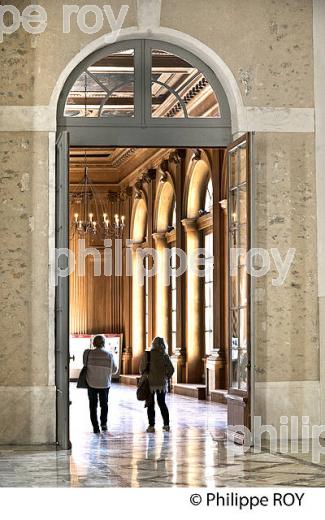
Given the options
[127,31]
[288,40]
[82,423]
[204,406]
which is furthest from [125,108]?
[204,406]

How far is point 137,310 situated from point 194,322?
5.76m

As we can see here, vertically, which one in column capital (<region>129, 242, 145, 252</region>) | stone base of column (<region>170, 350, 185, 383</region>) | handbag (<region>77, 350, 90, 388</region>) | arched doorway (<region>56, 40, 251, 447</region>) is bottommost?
stone base of column (<region>170, 350, 185, 383</region>)

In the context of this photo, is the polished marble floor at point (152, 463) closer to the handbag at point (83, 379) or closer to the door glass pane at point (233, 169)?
the handbag at point (83, 379)

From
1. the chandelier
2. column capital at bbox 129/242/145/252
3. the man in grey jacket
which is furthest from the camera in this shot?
the chandelier

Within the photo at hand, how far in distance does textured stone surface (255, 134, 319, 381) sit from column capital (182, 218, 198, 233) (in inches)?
Answer: 323

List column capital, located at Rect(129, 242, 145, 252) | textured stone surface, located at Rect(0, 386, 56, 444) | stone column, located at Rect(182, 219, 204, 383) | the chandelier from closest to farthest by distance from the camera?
1. textured stone surface, located at Rect(0, 386, 56, 444)
2. stone column, located at Rect(182, 219, 204, 383)
3. column capital, located at Rect(129, 242, 145, 252)
4. the chandelier

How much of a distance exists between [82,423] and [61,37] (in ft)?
17.2

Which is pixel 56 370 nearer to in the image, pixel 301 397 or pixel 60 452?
pixel 60 452

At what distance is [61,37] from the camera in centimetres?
1141

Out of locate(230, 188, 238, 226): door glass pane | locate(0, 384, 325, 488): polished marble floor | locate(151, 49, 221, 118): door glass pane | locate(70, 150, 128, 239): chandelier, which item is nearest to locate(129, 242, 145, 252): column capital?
locate(70, 150, 128, 239): chandelier

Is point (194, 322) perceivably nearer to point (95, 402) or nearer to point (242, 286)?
point (95, 402)

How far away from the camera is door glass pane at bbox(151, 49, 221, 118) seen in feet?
37.9

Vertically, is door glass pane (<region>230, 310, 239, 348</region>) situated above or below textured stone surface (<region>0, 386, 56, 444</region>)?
above

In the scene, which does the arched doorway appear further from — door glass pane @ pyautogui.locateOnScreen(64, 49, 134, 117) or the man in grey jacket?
the man in grey jacket
